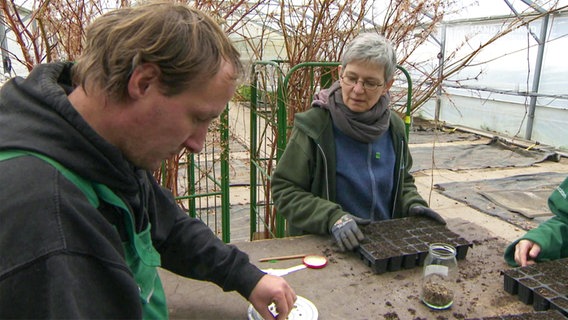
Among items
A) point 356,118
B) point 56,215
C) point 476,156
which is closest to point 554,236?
point 356,118

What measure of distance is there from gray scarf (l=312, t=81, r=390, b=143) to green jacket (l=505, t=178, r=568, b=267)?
0.76 meters

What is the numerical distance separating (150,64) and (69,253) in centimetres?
35

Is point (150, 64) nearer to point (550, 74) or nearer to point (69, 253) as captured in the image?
point (69, 253)

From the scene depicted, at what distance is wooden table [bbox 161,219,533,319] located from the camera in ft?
4.51

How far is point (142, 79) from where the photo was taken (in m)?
0.82

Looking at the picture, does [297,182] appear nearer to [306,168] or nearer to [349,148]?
[306,168]

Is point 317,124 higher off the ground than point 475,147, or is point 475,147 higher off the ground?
point 317,124

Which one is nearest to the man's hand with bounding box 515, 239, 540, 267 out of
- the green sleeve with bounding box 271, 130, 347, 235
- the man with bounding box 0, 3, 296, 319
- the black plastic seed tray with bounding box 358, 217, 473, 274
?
the black plastic seed tray with bounding box 358, 217, 473, 274

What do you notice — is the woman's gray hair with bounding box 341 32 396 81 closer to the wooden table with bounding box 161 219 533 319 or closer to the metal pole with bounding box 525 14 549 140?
the wooden table with bounding box 161 219 533 319

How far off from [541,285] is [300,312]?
779mm

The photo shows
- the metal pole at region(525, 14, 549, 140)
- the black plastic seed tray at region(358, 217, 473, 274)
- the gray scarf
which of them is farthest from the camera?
the metal pole at region(525, 14, 549, 140)

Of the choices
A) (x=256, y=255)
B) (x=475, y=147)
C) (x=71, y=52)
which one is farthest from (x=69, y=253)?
(x=475, y=147)

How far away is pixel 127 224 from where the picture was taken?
0.96 metres

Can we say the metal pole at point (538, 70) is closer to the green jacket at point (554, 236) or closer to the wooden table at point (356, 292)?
the green jacket at point (554, 236)
